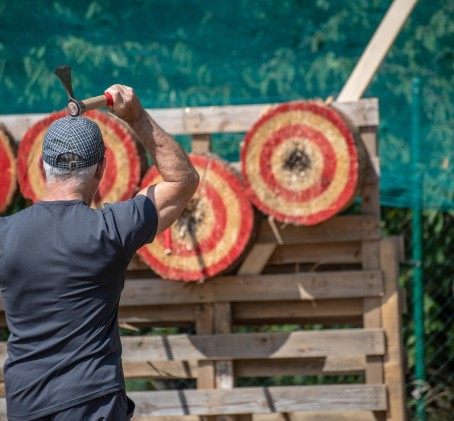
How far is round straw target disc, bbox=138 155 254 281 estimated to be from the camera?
14.4ft

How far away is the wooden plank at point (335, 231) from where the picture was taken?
4.46 m

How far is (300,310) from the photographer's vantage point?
459 cm

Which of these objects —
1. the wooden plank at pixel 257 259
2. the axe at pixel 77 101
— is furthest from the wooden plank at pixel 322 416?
the axe at pixel 77 101

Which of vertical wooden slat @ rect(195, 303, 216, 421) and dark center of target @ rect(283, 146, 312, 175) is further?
vertical wooden slat @ rect(195, 303, 216, 421)

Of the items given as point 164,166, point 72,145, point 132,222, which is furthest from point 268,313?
point 72,145

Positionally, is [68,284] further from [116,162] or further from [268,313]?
[268,313]

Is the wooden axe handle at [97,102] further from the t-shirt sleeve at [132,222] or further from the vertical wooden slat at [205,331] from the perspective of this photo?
the vertical wooden slat at [205,331]

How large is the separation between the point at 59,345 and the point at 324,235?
2.26 metres

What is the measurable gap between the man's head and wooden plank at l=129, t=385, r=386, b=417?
2252 mm

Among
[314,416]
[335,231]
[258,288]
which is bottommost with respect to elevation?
[314,416]

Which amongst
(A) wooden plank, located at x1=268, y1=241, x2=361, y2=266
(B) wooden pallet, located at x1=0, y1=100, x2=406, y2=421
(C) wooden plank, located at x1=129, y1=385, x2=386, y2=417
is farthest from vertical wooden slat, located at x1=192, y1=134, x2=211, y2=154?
(C) wooden plank, located at x1=129, y1=385, x2=386, y2=417

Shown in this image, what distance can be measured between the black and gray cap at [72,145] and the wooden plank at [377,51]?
2.47 metres

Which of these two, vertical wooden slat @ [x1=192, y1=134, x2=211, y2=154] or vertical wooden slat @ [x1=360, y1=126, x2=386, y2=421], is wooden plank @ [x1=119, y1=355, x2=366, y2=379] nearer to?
vertical wooden slat @ [x1=360, y1=126, x2=386, y2=421]

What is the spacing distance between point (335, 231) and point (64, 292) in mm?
2273
